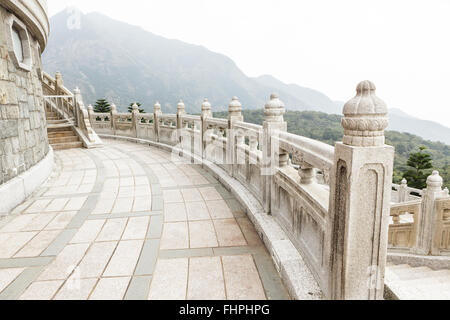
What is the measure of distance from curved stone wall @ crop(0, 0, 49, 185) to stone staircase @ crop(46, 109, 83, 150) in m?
4.53

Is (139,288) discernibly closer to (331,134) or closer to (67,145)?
(67,145)

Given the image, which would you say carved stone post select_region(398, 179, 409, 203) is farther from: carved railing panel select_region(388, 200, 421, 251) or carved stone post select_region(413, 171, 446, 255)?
carved stone post select_region(413, 171, 446, 255)

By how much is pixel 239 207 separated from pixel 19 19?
235 inches

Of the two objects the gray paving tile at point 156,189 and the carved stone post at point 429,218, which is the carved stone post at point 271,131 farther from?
the carved stone post at point 429,218

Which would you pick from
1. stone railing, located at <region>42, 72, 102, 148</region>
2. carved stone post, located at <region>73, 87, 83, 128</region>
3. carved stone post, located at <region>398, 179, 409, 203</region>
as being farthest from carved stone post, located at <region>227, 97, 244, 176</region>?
carved stone post, located at <region>398, 179, 409, 203</region>

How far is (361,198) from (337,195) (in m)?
0.20

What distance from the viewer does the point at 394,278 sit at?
218 centimetres

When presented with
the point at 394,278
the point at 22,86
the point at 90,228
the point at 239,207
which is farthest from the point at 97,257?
the point at 22,86

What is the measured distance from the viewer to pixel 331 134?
6594 cm

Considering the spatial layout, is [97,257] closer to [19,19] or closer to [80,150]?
[19,19]

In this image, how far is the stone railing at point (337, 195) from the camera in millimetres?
→ 1812

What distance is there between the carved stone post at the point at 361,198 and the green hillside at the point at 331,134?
5597 cm

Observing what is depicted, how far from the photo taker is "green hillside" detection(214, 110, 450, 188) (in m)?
62.7

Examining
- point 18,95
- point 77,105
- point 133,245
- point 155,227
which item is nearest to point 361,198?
point 133,245
